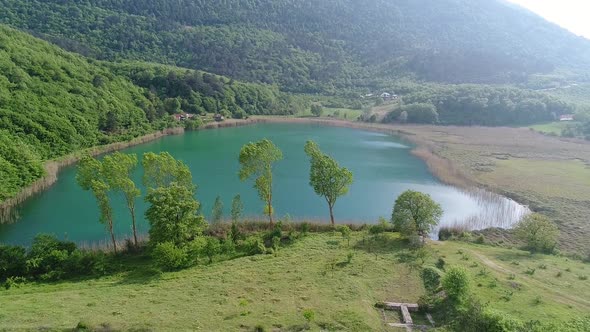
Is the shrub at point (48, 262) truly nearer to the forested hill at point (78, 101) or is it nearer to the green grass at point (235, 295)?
the green grass at point (235, 295)

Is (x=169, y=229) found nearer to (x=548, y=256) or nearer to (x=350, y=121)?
(x=548, y=256)

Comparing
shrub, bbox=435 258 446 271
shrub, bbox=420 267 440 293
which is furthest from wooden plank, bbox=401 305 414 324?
shrub, bbox=435 258 446 271

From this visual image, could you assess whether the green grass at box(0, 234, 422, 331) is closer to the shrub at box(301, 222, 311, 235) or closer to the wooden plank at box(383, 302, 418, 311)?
the wooden plank at box(383, 302, 418, 311)

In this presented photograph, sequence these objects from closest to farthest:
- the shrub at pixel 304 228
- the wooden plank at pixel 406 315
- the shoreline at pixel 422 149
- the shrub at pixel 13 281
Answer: the wooden plank at pixel 406 315, the shrub at pixel 13 281, the shrub at pixel 304 228, the shoreline at pixel 422 149

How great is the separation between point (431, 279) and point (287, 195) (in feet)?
90.5

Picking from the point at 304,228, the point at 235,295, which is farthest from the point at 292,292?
the point at 304,228

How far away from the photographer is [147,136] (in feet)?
284

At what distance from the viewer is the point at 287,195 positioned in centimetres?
5284

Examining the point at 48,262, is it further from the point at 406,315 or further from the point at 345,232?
the point at 406,315

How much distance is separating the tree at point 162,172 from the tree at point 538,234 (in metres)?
29.5

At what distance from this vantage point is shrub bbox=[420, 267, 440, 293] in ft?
88.8

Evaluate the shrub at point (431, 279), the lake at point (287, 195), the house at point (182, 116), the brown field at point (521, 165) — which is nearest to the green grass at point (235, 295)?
the shrub at point (431, 279)

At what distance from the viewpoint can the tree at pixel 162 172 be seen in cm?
3488

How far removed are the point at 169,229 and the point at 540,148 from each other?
79142mm
